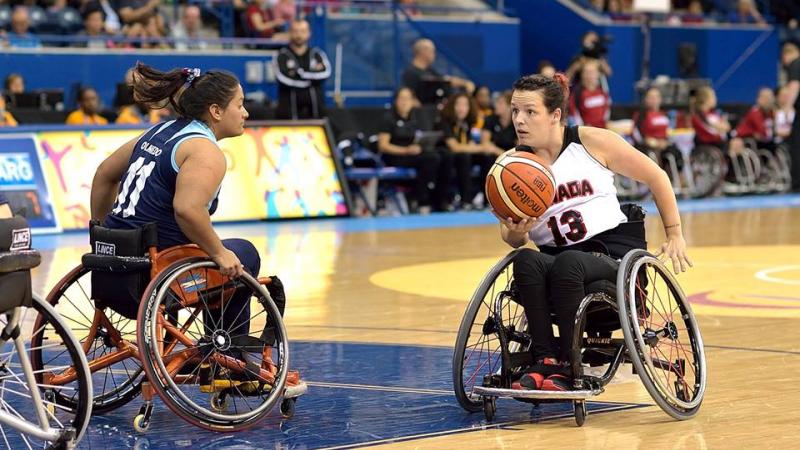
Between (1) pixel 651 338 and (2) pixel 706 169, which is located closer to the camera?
(1) pixel 651 338

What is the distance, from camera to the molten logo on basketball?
234 inches

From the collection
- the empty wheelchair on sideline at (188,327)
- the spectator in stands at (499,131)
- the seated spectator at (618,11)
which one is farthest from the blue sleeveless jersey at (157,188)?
the seated spectator at (618,11)

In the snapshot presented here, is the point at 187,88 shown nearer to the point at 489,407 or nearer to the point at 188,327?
the point at 188,327

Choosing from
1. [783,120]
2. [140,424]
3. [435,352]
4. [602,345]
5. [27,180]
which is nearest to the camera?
[140,424]

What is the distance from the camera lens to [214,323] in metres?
6.00

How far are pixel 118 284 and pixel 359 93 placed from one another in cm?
1521

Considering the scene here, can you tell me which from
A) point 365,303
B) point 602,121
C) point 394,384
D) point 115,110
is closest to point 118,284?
point 394,384

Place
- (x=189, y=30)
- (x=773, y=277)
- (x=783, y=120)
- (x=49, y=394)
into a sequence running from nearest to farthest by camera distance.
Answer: (x=49, y=394) < (x=773, y=277) < (x=189, y=30) < (x=783, y=120)

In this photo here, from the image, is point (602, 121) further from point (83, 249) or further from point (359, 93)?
point (83, 249)

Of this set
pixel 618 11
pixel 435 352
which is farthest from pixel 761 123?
pixel 435 352

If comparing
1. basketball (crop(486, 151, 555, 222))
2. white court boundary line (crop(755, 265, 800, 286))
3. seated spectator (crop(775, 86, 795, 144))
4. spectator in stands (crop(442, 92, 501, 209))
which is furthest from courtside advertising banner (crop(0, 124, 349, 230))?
basketball (crop(486, 151, 555, 222))

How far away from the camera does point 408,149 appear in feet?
60.1

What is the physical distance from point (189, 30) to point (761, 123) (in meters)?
8.69

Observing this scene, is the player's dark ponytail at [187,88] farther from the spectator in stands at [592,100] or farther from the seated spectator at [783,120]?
the seated spectator at [783,120]
